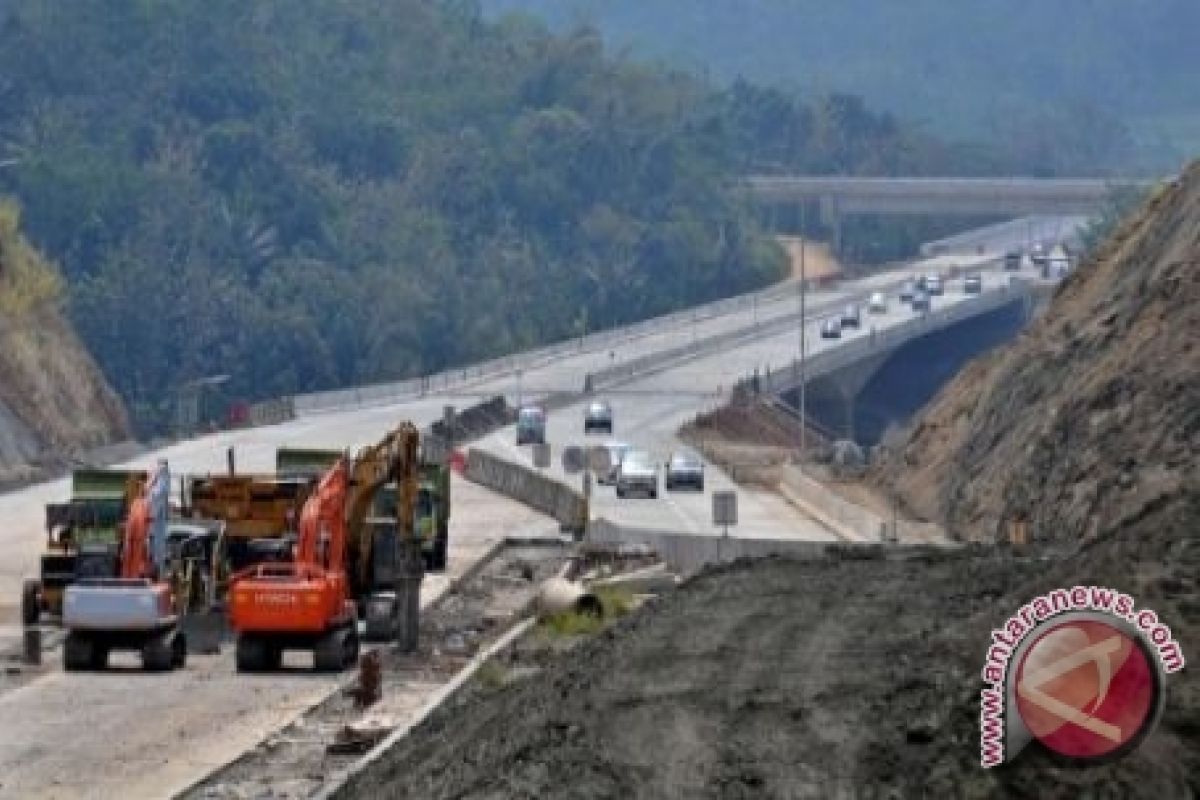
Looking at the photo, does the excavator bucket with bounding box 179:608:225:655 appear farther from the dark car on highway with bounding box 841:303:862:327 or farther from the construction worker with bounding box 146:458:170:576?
the dark car on highway with bounding box 841:303:862:327

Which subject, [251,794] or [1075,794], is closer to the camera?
[1075,794]

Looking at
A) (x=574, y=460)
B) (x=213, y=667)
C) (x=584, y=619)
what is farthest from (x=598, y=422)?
(x=584, y=619)

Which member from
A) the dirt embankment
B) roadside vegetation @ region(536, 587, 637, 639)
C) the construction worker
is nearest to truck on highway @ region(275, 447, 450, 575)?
the construction worker

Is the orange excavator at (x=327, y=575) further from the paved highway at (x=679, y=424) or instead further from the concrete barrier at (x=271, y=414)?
the concrete barrier at (x=271, y=414)

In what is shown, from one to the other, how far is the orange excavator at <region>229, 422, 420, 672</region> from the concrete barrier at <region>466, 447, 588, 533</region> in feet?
72.8

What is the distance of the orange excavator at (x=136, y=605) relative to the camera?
47531mm

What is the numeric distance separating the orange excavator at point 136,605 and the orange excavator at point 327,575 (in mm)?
920

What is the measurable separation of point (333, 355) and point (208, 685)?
15126cm

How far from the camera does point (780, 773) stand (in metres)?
24.8

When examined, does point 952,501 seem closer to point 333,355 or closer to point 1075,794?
point 1075,794

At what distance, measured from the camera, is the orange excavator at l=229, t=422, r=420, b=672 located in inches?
1877

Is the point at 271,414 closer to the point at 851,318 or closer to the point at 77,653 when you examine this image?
the point at 851,318

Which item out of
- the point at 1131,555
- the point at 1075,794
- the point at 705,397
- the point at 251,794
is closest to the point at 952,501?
the point at 251,794

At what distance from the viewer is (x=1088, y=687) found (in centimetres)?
2153
